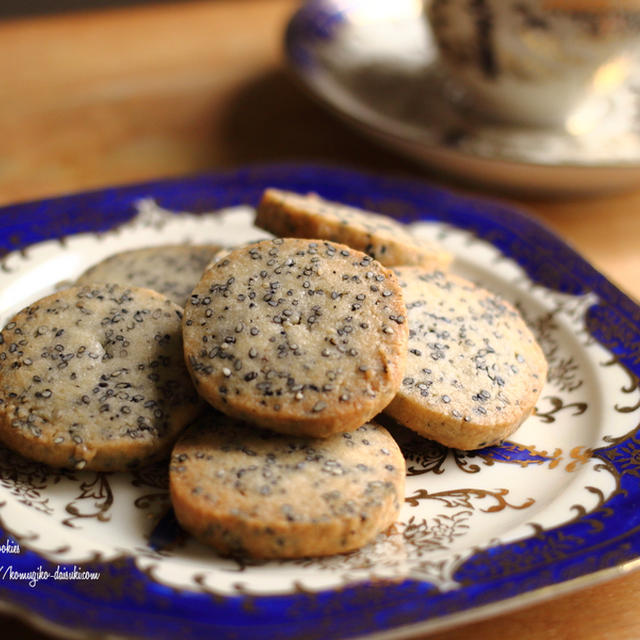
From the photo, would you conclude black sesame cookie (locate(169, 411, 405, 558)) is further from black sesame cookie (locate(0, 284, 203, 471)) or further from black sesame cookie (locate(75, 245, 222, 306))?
black sesame cookie (locate(75, 245, 222, 306))

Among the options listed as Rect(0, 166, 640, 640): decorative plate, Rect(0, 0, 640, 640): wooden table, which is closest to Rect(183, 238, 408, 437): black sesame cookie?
Rect(0, 166, 640, 640): decorative plate

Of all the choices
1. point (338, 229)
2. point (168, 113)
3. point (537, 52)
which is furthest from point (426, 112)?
point (338, 229)

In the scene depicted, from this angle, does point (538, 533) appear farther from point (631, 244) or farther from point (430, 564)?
point (631, 244)

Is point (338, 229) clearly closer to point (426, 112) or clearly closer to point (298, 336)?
point (298, 336)

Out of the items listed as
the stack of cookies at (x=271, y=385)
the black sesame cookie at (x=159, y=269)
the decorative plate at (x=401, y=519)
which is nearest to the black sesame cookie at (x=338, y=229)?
the stack of cookies at (x=271, y=385)

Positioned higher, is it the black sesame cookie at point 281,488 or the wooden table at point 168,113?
the black sesame cookie at point 281,488

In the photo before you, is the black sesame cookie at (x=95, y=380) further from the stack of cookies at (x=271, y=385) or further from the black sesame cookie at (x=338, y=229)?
the black sesame cookie at (x=338, y=229)

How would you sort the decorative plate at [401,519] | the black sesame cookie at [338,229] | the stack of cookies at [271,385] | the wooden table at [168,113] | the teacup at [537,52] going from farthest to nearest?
the wooden table at [168,113] → the teacup at [537,52] → the black sesame cookie at [338,229] → the stack of cookies at [271,385] → the decorative plate at [401,519]

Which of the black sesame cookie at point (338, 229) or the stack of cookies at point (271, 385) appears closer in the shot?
the stack of cookies at point (271, 385)
